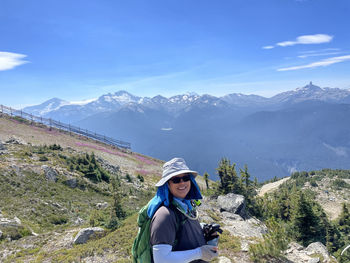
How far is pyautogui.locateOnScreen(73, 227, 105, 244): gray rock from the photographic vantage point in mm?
11125

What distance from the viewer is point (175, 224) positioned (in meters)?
3.01

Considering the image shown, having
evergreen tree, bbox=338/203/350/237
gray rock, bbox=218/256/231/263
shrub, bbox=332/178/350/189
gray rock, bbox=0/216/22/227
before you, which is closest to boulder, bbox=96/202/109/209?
gray rock, bbox=0/216/22/227

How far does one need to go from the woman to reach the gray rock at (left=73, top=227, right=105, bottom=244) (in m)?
10.0

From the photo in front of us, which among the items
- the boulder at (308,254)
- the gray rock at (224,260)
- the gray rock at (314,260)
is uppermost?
the gray rock at (224,260)

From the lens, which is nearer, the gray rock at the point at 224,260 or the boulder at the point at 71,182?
the gray rock at the point at 224,260

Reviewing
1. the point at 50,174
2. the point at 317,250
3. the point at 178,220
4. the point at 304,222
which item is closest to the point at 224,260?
the point at 317,250

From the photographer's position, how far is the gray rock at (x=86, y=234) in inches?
438

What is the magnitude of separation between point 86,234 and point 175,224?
34.5 feet

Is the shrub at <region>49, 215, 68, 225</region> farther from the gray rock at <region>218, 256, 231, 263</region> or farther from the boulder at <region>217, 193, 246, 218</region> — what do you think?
the gray rock at <region>218, 256, 231, 263</region>

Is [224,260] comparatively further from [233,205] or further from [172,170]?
[233,205]

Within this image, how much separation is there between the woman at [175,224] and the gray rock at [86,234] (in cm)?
1005

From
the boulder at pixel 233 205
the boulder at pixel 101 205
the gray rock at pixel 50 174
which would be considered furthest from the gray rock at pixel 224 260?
the gray rock at pixel 50 174

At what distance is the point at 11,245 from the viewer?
1154 centimetres

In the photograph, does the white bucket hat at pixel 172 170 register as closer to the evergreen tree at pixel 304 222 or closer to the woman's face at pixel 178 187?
the woman's face at pixel 178 187
